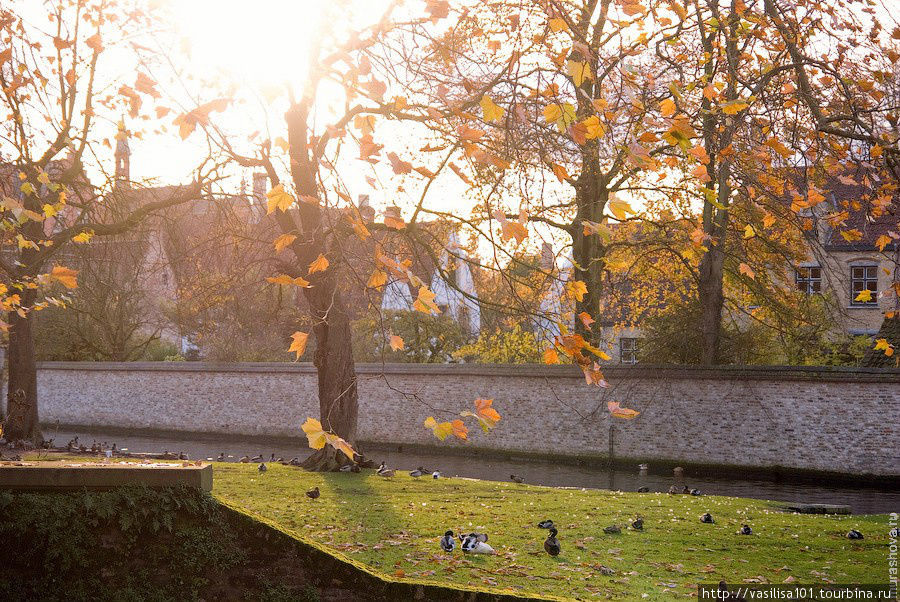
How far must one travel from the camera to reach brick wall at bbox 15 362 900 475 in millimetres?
18969

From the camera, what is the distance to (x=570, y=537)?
796 centimetres

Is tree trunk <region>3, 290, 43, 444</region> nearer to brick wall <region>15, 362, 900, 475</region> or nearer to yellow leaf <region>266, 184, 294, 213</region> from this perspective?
brick wall <region>15, 362, 900, 475</region>

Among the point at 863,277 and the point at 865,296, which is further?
the point at 863,277

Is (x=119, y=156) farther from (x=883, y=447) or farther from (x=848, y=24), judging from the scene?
(x=883, y=447)

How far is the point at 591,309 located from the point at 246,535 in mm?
13270

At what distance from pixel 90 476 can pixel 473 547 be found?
2714mm

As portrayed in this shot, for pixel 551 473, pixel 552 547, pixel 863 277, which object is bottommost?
pixel 551 473

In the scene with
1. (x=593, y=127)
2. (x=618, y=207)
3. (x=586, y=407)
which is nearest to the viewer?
(x=618, y=207)

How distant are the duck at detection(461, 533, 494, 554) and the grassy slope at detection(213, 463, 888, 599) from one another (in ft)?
0.28

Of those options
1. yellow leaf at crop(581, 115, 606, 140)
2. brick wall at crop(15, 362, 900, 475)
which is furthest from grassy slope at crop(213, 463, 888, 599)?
brick wall at crop(15, 362, 900, 475)

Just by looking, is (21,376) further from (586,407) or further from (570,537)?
(570,537)

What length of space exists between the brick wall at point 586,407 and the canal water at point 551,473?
56 cm

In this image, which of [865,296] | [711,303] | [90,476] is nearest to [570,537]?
[865,296]

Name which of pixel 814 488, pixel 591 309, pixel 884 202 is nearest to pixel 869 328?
pixel 814 488
